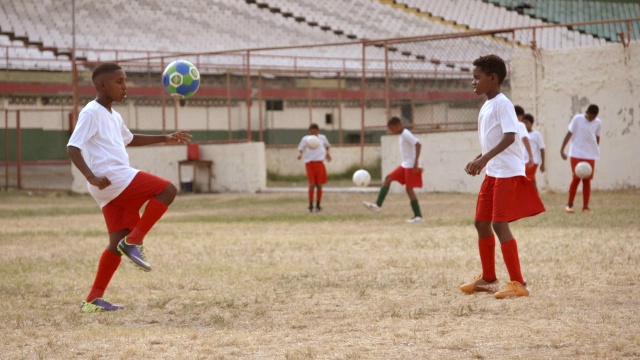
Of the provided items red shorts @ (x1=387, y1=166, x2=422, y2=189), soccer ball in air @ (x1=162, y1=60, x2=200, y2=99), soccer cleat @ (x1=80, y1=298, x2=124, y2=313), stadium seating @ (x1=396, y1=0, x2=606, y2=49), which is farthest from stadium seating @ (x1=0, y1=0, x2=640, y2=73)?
soccer cleat @ (x1=80, y1=298, x2=124, y2=313)

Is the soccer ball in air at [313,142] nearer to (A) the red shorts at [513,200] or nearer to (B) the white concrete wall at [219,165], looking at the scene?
(B) the white concrete wall at [219,165]

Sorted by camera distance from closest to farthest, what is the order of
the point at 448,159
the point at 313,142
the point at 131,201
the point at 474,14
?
the point at 131,201 < the point at 313,142 < the point at 448,159 < the point at 474,14

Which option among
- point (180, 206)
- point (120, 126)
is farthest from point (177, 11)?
point (120, 126)

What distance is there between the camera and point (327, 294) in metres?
7.52

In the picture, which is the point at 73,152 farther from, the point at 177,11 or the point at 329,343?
A: the point at 177,11

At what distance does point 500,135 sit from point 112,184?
2818 mm

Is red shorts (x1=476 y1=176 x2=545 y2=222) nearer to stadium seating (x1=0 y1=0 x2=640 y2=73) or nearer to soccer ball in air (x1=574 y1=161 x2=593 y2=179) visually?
soccer ball in air (x1=574 y1=161 x2=593 y2=179)

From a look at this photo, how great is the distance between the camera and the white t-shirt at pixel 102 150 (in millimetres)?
6852

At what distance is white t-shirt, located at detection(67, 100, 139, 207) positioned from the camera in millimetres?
6852

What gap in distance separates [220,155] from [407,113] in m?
5.14

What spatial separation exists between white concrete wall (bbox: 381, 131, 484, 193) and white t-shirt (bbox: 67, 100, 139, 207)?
1501cm

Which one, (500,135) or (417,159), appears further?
(417,159)

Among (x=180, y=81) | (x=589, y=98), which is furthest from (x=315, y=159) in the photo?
(x=180, y=81)

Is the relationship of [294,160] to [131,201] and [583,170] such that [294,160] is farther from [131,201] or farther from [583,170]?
[131,201]
